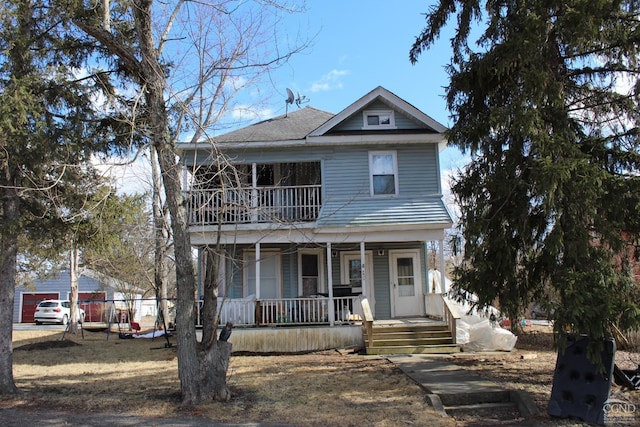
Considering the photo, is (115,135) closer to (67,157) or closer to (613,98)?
(67,157)

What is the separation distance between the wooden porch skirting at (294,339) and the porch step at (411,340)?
0.71 meters

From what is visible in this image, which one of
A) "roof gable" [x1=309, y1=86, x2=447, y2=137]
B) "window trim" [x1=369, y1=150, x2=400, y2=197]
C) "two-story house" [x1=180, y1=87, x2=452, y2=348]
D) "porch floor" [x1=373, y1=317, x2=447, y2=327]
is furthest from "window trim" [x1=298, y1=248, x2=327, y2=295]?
"roof gable" [x1=309, y1=86, x2=447, y2=137]

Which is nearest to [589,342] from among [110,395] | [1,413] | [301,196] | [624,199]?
[624,199]

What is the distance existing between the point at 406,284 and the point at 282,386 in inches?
306

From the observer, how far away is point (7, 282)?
841 centimetres

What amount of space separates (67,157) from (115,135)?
2.91ft

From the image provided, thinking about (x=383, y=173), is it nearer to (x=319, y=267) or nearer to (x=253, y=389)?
(x=319, y=267)

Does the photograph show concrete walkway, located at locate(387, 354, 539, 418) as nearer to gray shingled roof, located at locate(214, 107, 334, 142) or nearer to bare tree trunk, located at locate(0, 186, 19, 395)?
bare tree trunk, located at locate(0, 186, 19, 395)

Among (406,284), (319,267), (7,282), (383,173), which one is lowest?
(406,284)

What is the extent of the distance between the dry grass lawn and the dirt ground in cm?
2

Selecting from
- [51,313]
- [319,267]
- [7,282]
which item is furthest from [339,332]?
[51,313]

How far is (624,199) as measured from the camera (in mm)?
6762

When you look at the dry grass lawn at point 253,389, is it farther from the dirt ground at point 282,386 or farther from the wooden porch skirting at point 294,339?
the wooden porch skirting at point 294,339

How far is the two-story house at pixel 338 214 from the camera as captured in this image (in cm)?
1359
